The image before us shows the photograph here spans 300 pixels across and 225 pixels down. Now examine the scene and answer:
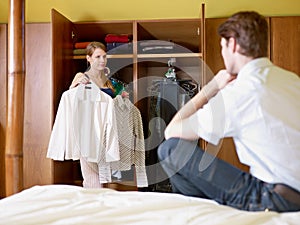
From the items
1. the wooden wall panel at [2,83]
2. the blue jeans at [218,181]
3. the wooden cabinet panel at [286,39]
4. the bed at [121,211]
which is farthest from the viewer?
the wooden wall panel at [2,83]

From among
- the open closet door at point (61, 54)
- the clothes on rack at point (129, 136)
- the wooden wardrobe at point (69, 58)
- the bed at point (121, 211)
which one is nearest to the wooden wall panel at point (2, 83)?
the wooden wardrobe at point (69, 58)

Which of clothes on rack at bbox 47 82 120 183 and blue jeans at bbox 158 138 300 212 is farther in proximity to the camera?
clothes on rack at bbox 47 82 120 183

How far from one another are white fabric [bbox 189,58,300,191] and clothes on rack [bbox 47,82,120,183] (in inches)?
44.7

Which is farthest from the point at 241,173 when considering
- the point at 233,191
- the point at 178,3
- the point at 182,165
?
the point at 178,3

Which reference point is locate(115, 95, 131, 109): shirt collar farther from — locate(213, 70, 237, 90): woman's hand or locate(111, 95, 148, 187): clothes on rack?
locate(213, 70, 237, 90): woman's hand

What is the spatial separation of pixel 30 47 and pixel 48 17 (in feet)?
0.94

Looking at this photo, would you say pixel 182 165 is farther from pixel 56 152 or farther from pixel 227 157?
pixel 56 152

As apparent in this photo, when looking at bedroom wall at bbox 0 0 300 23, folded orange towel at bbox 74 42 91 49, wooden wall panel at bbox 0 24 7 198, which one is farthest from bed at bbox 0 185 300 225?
bedroom wall at bbox 0 0 300 23

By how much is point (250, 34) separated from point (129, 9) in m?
1.54

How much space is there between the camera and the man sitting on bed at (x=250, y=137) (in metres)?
1.20

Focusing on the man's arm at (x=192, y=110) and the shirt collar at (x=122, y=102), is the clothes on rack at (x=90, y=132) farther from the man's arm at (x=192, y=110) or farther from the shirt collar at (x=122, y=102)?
the man's arm at (x=192, y=110)

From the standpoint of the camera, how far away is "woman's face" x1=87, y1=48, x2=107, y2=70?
2.39 metres

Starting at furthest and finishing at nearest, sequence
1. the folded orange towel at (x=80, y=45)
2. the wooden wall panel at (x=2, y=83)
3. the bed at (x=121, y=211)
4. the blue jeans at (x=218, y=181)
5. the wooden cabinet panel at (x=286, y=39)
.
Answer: the wooden wall panel at (x=2, y=83)
the folded orange towel at (x=80, y=45)
the wooden cabinet panel at (x=286, y=39)
the blue jeans at (x=218, y=181)
the bed at (x=121, y=211)

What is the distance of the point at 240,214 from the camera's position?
1.03m
